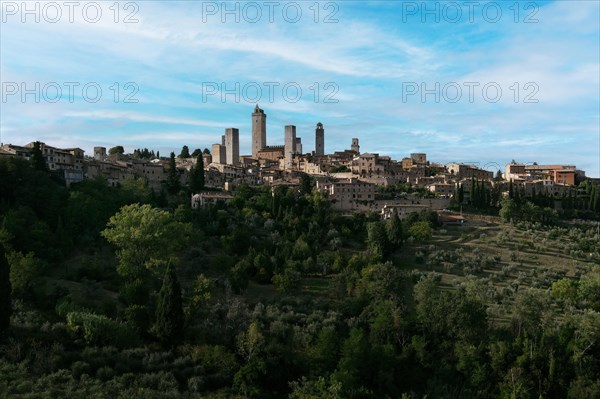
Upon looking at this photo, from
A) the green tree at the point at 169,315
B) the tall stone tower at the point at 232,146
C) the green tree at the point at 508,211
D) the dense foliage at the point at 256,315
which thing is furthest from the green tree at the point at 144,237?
the tall stone tower at the point at 232,146

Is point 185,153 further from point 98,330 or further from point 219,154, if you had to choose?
point 98,330

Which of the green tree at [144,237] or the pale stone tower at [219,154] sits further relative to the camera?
the pale stone tower at [219,154]

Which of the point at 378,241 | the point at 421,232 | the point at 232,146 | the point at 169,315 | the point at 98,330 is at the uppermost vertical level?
the point at 232,146

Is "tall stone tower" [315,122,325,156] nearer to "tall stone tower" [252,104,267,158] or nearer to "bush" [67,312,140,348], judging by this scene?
"tall stone tower" [252,104,267,158]

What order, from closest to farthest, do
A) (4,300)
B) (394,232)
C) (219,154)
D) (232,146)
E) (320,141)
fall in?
(4,300) < (394,232) < (219,154) < (232,146) < (320,141)

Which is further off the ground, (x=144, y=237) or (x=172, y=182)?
(x=172, y=182)

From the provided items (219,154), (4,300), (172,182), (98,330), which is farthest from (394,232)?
(219,154)

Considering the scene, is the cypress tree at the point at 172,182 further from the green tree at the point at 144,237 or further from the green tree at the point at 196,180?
the green tree at the point at 144,237
